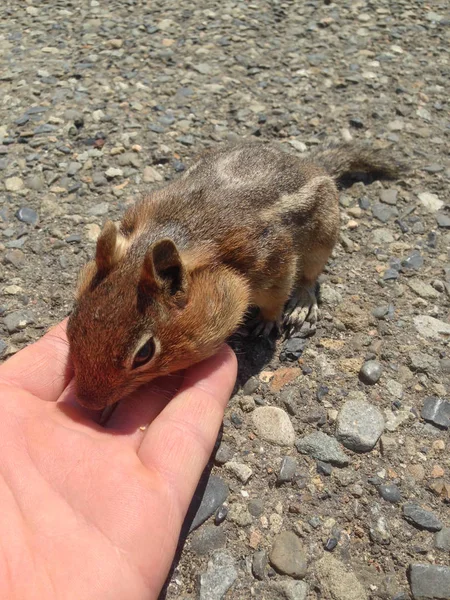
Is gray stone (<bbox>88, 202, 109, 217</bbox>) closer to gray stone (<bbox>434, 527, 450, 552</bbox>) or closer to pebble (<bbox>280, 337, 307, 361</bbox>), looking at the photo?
pebble (<bbox>280, 337, 307, 361</bbox>)

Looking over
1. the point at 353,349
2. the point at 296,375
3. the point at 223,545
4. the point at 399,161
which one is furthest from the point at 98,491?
the point at 399,161

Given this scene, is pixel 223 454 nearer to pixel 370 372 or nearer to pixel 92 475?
pixel 92 475

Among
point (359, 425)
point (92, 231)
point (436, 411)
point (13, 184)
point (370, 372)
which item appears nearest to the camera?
point (359, 425)

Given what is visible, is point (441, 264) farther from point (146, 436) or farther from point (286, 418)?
point (146, 436)

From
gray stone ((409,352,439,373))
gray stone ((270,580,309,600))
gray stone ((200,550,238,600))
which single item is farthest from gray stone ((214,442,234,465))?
gray stone ((409,352,439,373))

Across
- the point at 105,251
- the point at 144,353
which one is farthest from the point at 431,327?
the point at 105,251

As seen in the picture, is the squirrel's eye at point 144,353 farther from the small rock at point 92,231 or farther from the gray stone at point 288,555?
the small rock at point 92,231

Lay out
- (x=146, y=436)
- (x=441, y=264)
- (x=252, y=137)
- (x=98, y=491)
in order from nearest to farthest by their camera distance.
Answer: (x=98, y=491) < (x=146, y=436) < (x=441, y=264) < (x=252, y=137)
